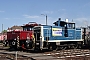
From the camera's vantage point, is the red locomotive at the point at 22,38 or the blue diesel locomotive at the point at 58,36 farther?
the red locomotive at the point at 22,38

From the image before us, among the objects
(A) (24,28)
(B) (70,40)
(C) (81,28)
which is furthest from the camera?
(A) (24,28)

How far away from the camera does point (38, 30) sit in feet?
72.1

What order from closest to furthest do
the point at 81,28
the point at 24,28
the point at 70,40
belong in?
the point at 70,40, the point at 81,28, the point at 24,28

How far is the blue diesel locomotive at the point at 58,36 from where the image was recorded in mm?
21531

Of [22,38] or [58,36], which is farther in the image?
[22,38]

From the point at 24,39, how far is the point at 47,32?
510cm

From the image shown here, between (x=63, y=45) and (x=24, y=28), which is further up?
(x=24, y=28)

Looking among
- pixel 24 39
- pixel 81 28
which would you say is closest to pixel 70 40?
pixel 81 28

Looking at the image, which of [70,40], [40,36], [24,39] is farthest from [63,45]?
[24,39]

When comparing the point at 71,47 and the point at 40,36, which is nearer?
the point at 40,36

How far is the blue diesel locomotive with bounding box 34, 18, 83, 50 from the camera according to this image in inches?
848

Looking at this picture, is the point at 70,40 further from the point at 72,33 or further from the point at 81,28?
the point at 81,28

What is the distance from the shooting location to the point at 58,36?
2247 cm

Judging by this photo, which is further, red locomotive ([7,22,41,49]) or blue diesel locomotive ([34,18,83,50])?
red locomotive ([7,22,41,49])
